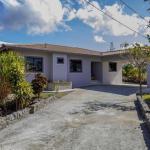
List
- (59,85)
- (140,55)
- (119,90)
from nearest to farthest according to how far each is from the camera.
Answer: (140,55)
(59,85)
(119,90)

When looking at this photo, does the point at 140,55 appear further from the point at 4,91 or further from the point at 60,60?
the point at 4,91

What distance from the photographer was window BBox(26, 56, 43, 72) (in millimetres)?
21334

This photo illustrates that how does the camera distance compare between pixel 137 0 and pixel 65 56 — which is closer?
pixel 137 0

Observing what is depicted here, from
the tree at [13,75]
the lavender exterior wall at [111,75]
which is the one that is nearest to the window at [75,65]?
the lavender exterior wall at [111,75]

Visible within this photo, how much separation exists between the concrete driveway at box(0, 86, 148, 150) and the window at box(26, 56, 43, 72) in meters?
8.62

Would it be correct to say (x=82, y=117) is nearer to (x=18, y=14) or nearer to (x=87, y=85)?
(x=18, y=14)

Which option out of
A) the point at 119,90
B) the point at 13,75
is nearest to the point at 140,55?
the point at 119,90

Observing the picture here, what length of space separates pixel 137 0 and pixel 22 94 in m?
9.38

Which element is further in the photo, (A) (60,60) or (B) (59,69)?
(A) (60,60)

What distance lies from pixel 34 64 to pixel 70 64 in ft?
14.2

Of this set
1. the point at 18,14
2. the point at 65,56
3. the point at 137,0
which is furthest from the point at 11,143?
the point at 65,56

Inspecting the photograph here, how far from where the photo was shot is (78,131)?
29.6ft

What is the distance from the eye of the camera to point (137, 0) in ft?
50.5

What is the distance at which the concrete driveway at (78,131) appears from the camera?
7.48 meters
